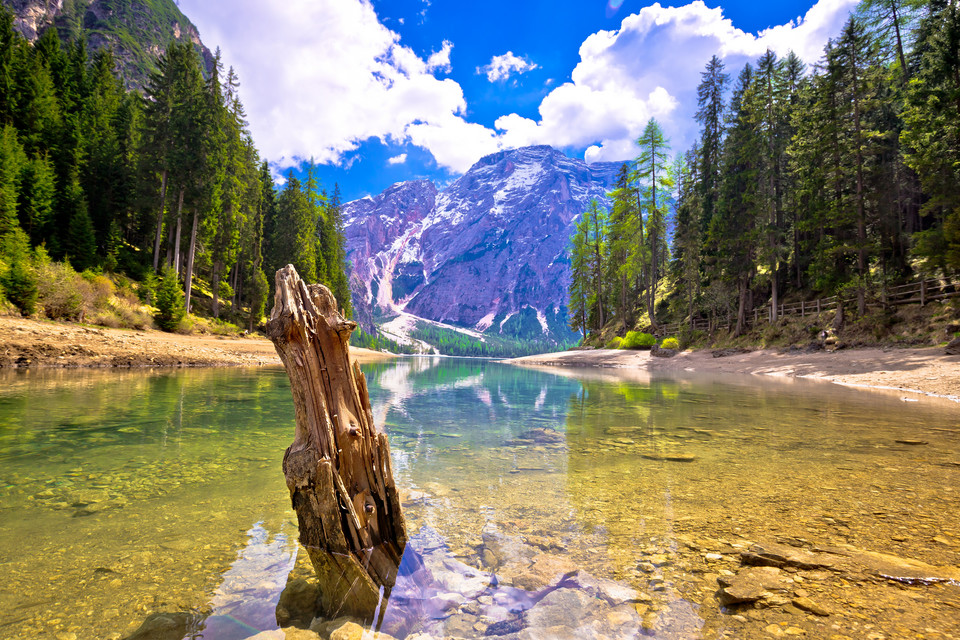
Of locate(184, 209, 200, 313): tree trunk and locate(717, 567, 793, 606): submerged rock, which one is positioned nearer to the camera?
locate(717, 567, 793, 606): submerged rock

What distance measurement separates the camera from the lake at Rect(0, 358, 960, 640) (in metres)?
2.35

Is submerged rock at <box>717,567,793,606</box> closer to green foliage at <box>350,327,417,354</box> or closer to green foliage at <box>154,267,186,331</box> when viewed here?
green foliage at <box>154,267,186,331</box>

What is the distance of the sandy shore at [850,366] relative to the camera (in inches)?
564

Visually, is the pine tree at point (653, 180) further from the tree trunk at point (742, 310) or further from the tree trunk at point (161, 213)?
the tree trunk at point (161, 213)

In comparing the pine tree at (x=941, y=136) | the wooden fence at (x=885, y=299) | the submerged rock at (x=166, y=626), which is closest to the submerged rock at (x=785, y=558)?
the submerged rock at (x=166, y=626)

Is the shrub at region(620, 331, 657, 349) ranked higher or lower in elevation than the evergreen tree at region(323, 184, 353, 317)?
lower

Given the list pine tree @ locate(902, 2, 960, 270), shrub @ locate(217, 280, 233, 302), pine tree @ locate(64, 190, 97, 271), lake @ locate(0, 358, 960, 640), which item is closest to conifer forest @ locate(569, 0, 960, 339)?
pine tree @ locate(902, 2, 960, 270)

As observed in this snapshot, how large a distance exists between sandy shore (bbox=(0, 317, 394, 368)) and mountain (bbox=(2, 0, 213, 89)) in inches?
5910

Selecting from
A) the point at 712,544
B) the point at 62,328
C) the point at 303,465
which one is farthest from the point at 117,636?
the point at 62,328

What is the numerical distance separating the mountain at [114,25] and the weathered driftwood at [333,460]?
16995 centimetres

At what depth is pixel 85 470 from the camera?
495 cm

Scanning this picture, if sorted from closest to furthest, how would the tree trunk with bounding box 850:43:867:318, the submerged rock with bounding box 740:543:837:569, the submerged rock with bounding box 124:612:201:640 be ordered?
the submerged rock with bounding box 124:612:201:640
the submerged rock with bounding box 740:543:837:569
the tree trunk with bounding box 850:43:867:318

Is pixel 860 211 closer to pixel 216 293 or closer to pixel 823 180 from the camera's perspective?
pixel 823 180

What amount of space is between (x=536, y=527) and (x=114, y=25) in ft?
793
